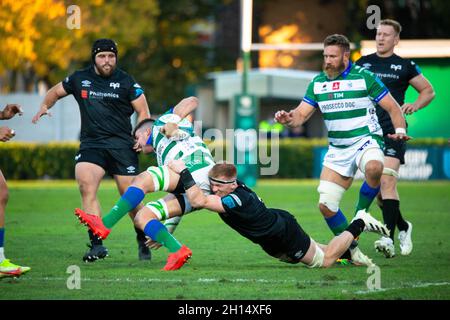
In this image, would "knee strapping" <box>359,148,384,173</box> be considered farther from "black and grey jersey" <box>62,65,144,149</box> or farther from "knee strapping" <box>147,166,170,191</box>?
"black and grey jersey" <box>62,65,144,149</box>

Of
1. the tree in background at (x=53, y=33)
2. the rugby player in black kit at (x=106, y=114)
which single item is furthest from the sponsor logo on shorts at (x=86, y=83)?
the tree in background at (x=53, y=33)

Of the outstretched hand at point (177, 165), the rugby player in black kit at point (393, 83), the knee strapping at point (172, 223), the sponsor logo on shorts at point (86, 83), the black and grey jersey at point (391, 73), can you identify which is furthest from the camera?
the black and grey jersey at point (391, 73)

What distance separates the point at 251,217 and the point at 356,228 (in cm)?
117

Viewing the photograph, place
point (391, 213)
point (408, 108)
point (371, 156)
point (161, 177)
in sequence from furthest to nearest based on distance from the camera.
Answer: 1. point (408, 108)
2. point (391, 213)
3. point (371, 156)
4. point (161, 177)

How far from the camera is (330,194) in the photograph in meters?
11.4

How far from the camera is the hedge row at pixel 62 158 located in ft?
98.1

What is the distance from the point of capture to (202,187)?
10.7m

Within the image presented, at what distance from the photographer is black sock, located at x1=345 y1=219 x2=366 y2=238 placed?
35.0ft

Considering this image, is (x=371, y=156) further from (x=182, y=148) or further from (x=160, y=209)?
(x=160, y=209)

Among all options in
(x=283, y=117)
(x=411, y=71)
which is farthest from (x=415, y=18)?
(x=283, y=117)

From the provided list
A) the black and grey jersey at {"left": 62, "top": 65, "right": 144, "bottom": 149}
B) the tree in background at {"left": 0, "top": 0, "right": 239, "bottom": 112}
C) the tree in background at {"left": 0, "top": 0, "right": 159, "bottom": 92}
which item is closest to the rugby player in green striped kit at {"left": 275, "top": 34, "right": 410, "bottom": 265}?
the black and grey jersey at {"left": 62, "top": 65, "right": 144, "bottom": 149}

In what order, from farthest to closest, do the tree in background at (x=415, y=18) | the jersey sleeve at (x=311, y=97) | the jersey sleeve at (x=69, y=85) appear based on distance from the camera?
the tree in background at (x=415, y=18) < the jersey sleeve at (x=69, y=85) < the jersey sleeve at (x=311, y=97)

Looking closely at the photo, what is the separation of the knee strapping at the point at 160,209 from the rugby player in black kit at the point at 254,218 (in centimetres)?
46

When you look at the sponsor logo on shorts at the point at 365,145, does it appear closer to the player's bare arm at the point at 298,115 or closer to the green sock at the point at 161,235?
the player's bare arm at the point at 298,115
